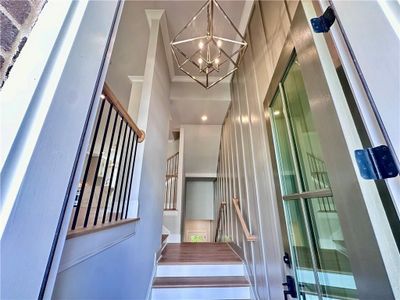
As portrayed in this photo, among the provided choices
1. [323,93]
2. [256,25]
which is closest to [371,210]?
[323,93]

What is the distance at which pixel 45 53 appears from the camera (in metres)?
0.44

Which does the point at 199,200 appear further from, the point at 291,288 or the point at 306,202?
the point at 306,202

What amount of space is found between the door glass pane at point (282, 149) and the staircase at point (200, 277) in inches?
66.5

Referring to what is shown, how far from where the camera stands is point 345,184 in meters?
0.64

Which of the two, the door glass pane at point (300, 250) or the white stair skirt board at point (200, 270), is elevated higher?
the door glass pane at point (300, 250)

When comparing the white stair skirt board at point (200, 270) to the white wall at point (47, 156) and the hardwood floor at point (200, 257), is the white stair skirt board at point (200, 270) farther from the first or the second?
the white wall at point (47, 156)

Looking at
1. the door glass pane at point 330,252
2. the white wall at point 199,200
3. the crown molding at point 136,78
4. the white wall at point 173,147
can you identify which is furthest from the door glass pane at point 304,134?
the white wall at point 199,200

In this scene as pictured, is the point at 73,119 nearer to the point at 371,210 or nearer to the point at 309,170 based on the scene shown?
the point at 371,210

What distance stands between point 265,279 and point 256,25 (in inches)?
106

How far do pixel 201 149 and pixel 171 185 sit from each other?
4.76ft

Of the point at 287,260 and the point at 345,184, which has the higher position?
the point at 345,184

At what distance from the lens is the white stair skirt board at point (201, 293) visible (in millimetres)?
2219

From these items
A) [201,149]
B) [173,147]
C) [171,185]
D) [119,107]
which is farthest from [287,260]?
[173,147]

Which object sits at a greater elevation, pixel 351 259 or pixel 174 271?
pixel 351 259
